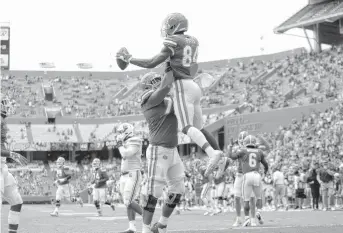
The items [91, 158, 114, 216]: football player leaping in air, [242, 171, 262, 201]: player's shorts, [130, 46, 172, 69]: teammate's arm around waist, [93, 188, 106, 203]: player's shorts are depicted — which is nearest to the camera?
[130, 46, 172, 69]: teammate's arm around waist

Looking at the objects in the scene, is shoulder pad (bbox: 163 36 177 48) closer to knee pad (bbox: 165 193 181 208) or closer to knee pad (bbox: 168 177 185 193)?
knee pad (bbox: 168 177 185 193)

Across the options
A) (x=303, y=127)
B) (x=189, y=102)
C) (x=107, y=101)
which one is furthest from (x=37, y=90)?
(x=189, y=102)

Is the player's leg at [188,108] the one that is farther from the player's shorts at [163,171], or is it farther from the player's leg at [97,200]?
the player's leg at [97,200]

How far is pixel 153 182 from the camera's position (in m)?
7.43

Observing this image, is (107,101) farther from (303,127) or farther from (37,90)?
(303,127)

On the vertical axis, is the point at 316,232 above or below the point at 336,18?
below

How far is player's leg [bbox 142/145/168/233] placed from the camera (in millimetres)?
7434

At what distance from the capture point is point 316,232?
9.30 meters

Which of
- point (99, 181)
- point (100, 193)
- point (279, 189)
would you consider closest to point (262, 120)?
point (279, 189)

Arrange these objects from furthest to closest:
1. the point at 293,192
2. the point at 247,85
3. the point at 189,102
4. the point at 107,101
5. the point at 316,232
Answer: the point at 107,101 < the point at 247,85 < the point at 293,192 < the point at 316,232 < the point at 189,102

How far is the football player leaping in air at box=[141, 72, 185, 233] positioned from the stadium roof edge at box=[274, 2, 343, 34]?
40570 millimetres

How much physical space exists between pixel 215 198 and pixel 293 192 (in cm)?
474

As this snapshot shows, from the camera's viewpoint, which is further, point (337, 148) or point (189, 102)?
point (337, 148)

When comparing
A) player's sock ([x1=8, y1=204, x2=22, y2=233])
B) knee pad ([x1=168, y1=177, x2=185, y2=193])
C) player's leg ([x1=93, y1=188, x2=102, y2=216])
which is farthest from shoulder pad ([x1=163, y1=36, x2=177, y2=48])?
player's leg ([x1=93, y1=188, x2=102, y2=216])
